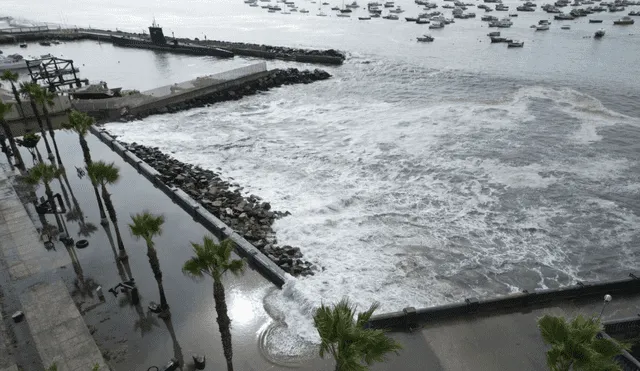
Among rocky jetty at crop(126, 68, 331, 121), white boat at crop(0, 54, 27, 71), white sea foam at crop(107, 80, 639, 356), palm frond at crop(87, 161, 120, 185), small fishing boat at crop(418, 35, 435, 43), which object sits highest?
white boat at crop(0, 54, 27, 71)

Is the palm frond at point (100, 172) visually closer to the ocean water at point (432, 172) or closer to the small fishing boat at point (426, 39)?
the ocean water at point (432, 172)

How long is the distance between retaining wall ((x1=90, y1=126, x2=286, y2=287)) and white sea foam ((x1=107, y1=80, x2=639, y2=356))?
58.7 inches

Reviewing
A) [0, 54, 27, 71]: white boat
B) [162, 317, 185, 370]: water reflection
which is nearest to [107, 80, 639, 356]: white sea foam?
[162, 317, 185, 370]: water reflection

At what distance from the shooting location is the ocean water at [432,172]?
73.9ft

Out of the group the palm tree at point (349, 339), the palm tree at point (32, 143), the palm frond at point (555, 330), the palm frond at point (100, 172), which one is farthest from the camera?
the palm tree at point (32, 143)

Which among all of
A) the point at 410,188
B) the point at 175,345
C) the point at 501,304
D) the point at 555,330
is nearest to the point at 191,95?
the point at 410,188

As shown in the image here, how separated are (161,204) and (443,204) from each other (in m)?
20.6

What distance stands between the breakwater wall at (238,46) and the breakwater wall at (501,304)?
219ft

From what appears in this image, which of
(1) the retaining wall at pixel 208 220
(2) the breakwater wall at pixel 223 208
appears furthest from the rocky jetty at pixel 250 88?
(1) the retaining wall at pixel 208 220

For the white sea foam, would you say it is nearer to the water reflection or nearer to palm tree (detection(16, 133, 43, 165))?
the water reflection

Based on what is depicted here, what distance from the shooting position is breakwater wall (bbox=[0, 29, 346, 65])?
79.5 metres

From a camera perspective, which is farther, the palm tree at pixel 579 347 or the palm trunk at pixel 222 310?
the palm trunk at pixel 222 310

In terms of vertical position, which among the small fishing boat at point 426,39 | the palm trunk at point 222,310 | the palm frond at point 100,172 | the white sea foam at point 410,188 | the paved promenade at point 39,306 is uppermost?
the small fishing boat at point 426,39

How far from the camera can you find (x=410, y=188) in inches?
1246
